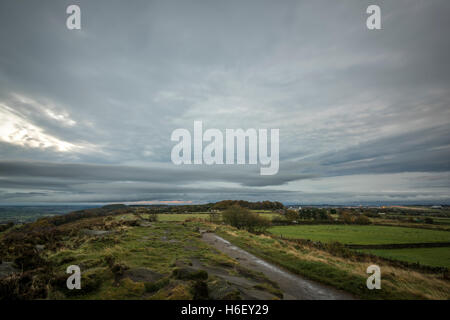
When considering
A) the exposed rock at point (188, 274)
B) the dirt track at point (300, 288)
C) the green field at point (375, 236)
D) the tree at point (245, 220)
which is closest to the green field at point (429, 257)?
the green field at point (375, 236)

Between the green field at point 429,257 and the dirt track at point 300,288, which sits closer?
the dirt track at point 300,288

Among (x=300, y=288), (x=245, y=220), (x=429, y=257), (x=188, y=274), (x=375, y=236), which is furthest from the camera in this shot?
(x=245, y=220)

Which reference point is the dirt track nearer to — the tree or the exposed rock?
the exposed rock

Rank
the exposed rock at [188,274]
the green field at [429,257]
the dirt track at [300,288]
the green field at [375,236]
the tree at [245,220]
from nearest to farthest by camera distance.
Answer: the dirt track at [300,288], the exposed rock at [188,274], the green field at [429,257], the green field at [375,236], the tree at [245,220]

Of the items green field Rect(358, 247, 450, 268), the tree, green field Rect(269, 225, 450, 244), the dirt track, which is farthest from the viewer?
the tree

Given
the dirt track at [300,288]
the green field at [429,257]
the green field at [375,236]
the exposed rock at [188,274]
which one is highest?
the exposed rock at [188,274]

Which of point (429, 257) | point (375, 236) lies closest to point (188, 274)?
point (429, 257)

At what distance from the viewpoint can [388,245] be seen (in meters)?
42.4

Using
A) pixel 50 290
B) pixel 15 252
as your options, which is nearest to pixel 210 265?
pixel 50 290

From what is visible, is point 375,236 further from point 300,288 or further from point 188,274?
point 188,274

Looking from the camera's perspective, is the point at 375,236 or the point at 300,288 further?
the point at 375,236

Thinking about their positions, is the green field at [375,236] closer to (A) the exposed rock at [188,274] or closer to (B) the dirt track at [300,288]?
(B) the dirt track at [300,288]

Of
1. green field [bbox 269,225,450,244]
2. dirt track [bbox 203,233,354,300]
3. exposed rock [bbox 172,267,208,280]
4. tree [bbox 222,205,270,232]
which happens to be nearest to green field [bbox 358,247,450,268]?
green field [bbox 269,225,450,244]
